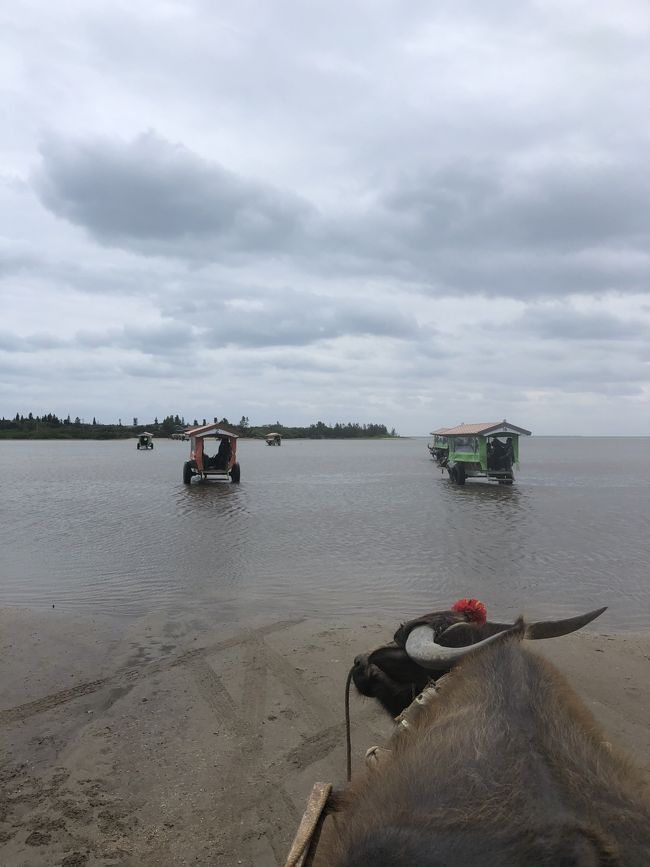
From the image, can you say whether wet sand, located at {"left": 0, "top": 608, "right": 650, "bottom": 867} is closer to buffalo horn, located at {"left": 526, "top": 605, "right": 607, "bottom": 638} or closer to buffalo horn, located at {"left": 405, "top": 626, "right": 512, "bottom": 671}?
buffalo horn, located at {"left": 526, "top": 605, "right": 607, "bottom": 638}

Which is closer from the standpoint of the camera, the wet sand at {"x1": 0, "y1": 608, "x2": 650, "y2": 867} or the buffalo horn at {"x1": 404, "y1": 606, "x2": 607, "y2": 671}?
the buffalo horn at {"x1": 404, "y1": 606, "x2": 607, "y2": 671}

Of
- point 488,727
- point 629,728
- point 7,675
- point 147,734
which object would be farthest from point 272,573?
point 488,727

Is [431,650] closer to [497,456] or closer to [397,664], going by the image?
[397,664]

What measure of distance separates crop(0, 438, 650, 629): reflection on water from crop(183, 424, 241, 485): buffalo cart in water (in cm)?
308

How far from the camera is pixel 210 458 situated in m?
30.2

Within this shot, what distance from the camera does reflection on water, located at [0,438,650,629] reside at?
28.9 feet

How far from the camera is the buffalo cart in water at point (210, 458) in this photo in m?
26.1

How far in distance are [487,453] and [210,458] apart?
44.2 feet

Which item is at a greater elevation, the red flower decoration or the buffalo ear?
the red flower decoration

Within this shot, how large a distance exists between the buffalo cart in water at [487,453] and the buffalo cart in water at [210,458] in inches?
429

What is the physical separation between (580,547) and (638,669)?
309 inches

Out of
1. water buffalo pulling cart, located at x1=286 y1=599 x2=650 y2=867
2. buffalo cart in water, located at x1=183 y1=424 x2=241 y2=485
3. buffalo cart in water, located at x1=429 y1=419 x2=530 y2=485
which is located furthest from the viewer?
buffalo cart in water, located at x1=429 y1=419 x2=530 y2=485

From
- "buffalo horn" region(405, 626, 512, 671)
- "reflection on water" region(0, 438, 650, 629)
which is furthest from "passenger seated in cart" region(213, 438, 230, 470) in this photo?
"buffalo horn" region(405, 626, 512, 671)

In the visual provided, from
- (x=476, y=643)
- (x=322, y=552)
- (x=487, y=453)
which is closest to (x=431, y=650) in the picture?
(x=476, y=643)
